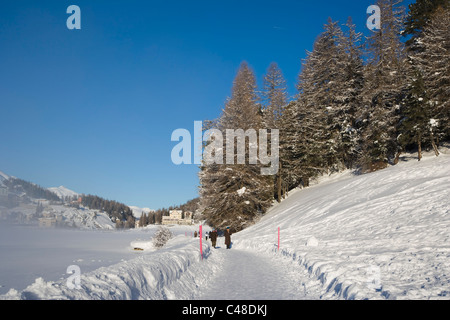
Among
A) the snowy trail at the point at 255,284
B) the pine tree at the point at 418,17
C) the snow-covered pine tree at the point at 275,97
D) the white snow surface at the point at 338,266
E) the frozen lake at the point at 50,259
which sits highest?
the pine tree at the point at 418,17

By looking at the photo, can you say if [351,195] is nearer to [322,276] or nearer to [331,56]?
[322,276]

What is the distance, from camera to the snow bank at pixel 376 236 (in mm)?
6762

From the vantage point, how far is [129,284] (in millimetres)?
6109

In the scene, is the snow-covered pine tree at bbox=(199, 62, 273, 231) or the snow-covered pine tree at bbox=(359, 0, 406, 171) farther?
the snow-covered pine tree at bbox=(199, 62, 273, 231)

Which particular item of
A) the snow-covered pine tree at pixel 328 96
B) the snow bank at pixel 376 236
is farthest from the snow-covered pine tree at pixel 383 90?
the snow bank at pixel 376 236

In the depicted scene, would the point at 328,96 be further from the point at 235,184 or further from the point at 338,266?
the point at 338,266

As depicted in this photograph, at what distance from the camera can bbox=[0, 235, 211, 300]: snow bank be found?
4.65 m

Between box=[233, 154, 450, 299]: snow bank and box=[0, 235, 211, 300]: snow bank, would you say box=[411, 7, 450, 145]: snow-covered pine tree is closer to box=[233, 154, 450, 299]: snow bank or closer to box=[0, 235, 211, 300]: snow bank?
box=[233, 154, 450, 299]: snow bank

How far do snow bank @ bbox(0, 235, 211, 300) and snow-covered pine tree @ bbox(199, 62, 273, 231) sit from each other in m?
18.9

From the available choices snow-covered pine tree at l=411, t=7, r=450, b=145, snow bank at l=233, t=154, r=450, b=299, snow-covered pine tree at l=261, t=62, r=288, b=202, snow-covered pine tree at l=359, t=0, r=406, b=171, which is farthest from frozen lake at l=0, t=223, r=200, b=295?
snow-covered pine tree at l=411, t=7, r=450, b=145

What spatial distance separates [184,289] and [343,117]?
31673 mm

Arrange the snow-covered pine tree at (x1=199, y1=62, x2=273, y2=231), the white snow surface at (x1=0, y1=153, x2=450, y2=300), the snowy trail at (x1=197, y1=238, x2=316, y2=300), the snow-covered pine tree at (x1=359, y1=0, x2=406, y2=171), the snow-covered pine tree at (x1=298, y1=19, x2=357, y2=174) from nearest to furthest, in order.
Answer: the white snow surface at (x1=0, y1=153, x2=450, y2=300) → the snowy trail at (x1=197, y1=238, x2=316, y2=300) → the snow-covered pine tree at (x1=359, y1=0, x2=406, y2=171) → the snow-covered pine tree at (x1=199, y1=62, x2=273, y2=231) → the snow-covered pine tree at (x1=298, y1=19, x2=357, y2=174)

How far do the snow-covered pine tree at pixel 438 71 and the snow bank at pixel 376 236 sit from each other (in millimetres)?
3156

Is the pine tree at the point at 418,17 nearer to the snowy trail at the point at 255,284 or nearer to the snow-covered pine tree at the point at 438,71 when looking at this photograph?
the snow-covered pine tree at the point at 438,71
